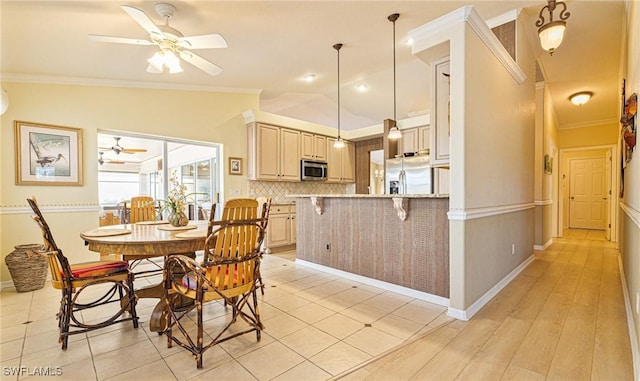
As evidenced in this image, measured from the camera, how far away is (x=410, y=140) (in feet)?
18.5

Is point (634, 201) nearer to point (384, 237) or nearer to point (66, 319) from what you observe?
point (384, 237)

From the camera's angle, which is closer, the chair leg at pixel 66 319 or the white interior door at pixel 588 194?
the chair leg at pixel 66 319

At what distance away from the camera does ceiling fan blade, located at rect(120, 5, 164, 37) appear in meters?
2.05

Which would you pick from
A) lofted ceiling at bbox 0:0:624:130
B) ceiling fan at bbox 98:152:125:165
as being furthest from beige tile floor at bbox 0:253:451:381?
lofted ceiling at bbox 0:0:624:130

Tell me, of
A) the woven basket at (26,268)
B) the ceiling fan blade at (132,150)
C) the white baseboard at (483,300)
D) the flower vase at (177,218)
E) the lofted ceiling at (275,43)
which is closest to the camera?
the white baseboard at (483,300)

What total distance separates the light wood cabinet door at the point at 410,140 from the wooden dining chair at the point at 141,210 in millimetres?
4491

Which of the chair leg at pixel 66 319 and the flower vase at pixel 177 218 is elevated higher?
the flower vase at pixel 177 218

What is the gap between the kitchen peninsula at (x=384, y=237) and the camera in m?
2.77

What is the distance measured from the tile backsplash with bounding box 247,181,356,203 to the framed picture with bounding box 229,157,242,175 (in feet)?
1.01

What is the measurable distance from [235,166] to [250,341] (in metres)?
3.65

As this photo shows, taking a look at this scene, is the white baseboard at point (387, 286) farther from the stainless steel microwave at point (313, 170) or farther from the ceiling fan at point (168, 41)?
the ceiling fan at point (168, 41)

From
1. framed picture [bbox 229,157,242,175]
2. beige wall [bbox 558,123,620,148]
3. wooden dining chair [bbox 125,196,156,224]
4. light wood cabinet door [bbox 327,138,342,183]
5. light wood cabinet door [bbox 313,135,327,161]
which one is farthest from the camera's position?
beige wall [bbox 558,123,620,148]

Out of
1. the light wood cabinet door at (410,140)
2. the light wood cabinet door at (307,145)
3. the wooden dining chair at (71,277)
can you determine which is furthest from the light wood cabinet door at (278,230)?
the wooden dining chair at (71,277)

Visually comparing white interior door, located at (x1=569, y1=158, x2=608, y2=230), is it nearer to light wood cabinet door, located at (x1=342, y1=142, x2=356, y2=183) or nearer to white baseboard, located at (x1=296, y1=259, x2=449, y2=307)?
light wood cabinet door, located at (x1=342, y1=142, x2=356, y2=183)
